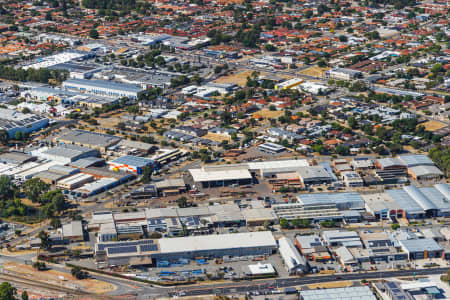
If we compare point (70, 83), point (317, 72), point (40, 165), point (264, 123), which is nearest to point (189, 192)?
point (40, 165)

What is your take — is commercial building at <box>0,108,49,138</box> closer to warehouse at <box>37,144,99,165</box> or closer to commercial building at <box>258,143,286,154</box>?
warehouse at <box>37,144,99,165</box>

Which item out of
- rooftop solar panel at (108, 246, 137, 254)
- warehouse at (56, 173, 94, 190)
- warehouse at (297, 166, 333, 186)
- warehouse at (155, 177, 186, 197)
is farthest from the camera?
warehouse at (297, 166, 333, 186)

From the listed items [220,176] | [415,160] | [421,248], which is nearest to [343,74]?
[415,160]

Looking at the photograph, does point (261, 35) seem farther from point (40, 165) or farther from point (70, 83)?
point (40, 165)

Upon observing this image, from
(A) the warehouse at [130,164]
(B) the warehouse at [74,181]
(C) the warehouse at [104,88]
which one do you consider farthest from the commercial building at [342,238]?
(C) the warehouse at [104,88]

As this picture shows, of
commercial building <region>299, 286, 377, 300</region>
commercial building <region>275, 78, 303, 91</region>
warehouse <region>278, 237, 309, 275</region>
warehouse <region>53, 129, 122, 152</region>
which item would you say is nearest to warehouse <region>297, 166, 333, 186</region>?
warehouse <region>278, 237, 309, 275</region>

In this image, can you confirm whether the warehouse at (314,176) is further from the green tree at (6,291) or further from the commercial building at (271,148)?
the green tree at (6,291)
